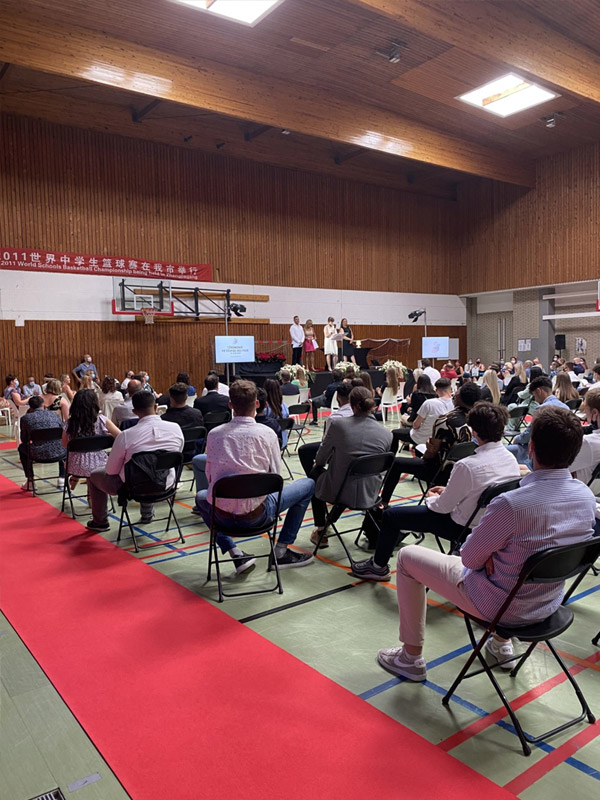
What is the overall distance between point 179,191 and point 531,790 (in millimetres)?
17513

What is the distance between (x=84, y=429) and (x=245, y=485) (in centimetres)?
258

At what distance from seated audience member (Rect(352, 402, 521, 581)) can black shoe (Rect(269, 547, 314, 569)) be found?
981 mm

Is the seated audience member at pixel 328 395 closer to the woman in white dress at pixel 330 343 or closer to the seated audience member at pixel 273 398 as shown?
the seated audience member at pixel 273 398

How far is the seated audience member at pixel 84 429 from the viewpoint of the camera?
17.8ft

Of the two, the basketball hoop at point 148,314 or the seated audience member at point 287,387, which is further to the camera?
the basketball hoop at point 148,314

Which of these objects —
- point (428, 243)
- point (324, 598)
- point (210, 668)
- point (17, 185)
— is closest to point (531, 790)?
point (210, 668)

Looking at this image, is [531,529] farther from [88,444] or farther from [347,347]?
[347,347]

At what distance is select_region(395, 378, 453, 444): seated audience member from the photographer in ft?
20.3

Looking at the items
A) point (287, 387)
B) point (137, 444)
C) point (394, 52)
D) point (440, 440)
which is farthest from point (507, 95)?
point (137, 444)

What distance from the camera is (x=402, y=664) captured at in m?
2.88

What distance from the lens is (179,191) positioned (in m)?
17.3

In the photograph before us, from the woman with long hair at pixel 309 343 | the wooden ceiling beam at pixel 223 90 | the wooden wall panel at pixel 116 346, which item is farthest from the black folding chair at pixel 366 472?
the woman with long hair at pixel 309 343

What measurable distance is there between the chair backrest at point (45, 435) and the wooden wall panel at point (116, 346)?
373 inches

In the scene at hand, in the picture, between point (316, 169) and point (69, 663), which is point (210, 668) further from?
point (316, 169)
